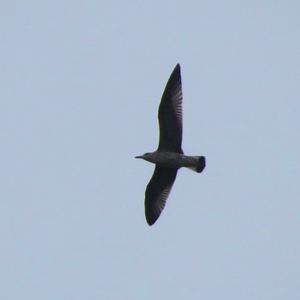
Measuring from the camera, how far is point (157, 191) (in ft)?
106

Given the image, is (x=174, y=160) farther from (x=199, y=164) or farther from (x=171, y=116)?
(x=171, y=116)

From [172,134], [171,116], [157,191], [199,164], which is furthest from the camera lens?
[157,191]

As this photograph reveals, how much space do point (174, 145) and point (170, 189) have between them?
60.8 inches

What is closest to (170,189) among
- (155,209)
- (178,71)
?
(155,209)

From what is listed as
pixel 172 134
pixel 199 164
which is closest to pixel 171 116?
pixel 172 134

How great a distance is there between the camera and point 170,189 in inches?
1265

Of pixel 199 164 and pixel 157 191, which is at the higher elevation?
pixel 199 164

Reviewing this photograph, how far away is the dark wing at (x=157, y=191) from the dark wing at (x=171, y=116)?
1.07 meters

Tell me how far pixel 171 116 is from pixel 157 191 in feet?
7.80

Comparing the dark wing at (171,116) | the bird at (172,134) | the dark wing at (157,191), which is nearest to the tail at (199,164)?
the bird at (172,134)

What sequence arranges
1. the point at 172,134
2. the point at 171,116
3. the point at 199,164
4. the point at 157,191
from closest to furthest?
1. the point at 199,164
2. the point at 171,116
3. the point at 172,134
4. the point at 157,191

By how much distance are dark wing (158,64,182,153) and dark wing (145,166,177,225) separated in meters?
1.07

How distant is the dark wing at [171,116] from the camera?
31016mm

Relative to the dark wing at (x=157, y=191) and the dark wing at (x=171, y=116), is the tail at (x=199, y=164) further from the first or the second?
the dark wing at (x=157, y=191)
